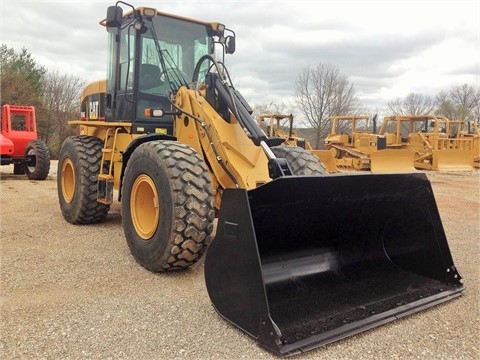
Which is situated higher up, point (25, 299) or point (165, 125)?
point (165, 125)

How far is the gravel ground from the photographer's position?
2.63 metres

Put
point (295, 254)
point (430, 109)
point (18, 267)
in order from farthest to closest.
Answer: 1. point (430, 109)
2. point (18, 267)
3. point (295, 254)

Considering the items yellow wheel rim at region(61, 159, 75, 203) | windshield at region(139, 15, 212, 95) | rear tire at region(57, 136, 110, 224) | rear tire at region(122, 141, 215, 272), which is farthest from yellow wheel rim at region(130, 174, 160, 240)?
yellow wheel rim at region(61, 159, 75, 203)

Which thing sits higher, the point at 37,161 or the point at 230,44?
the point at 230,44

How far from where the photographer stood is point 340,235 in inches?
151

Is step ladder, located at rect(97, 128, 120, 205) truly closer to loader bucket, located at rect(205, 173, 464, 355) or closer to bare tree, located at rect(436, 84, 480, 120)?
loader bucket, located at rect(205, 173, 464, 355)

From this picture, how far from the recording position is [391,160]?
15812mm

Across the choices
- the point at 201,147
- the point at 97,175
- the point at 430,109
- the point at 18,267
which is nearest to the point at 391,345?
the point at 201,147

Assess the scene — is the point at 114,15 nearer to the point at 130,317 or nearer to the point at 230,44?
the point at 230,44

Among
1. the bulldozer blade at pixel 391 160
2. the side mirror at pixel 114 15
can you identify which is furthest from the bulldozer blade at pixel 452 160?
the side mirror at pixel 114 15

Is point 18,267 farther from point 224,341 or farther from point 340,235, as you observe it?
point 340,235

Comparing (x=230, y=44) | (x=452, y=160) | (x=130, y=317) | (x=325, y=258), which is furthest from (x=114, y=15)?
(x=452, y=160)

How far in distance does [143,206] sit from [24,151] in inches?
401

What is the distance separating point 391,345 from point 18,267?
135 inches
